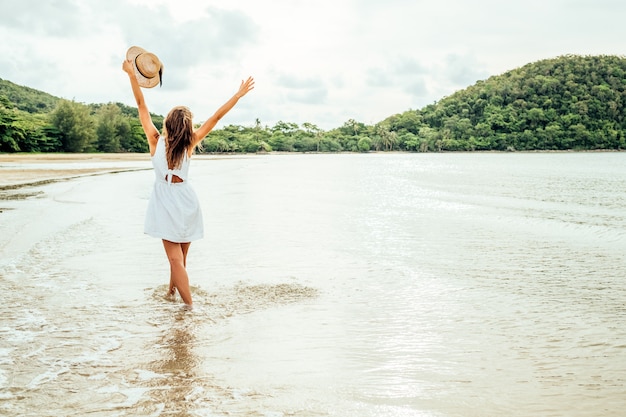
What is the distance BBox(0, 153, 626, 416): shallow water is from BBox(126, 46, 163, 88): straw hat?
7.40ft

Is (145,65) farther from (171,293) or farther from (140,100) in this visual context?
(171,293)

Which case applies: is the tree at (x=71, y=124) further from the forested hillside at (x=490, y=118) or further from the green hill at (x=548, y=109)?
the green hill at (x=548, y=109)

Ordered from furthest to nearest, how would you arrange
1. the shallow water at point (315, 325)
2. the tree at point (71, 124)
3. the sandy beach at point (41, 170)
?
1. the tree at point (71, 124)
2. the sandy beach at point (41, 170)
3. the shallow water at point (315, 325)

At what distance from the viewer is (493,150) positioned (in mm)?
156625

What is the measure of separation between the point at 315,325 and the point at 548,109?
145426mm

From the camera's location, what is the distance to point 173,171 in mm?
5395

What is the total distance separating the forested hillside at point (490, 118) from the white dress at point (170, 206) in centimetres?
8327

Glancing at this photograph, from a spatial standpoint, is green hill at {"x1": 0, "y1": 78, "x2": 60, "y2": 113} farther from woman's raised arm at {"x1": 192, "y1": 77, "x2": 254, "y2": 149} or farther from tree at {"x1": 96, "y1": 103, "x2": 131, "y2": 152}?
woman's raised arm at {"x1": 192, "y1": 77, "x2": 254, "y2": 149}

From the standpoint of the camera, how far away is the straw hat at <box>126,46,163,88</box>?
5.43 meters

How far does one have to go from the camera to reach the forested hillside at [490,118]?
9350 cm

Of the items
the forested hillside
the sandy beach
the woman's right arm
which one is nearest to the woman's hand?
the woman's right arm

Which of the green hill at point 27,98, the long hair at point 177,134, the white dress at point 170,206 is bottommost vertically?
the white dress at point 170,206

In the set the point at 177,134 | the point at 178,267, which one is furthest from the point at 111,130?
the point at 177,134

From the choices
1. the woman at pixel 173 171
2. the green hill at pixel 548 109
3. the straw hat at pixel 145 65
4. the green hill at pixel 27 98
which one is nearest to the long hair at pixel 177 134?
the woman at pixel 173 171
